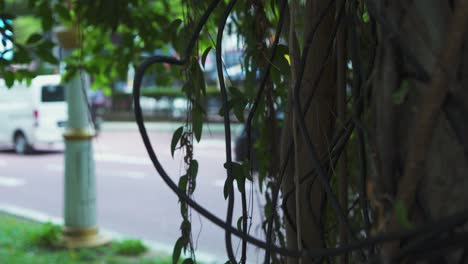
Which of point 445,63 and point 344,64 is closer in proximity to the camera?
point 445,63

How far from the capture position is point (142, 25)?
395 cm

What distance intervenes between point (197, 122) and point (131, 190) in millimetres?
9656

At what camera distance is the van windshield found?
15.9 metres

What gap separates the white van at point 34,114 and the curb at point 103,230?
270 inches

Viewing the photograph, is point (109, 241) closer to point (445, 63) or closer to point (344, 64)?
point (344, 64)

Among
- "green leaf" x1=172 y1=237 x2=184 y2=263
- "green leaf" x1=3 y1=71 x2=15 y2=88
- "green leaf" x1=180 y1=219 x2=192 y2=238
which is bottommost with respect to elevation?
"green leaf" x1=172 y1=237 x2=184 y2=263

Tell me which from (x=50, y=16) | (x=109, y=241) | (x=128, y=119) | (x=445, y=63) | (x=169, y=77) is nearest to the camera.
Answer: (x=445, y=63)

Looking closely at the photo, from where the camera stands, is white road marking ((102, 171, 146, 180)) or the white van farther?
the white van

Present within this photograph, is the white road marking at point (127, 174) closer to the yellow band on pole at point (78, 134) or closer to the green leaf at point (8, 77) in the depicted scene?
the yellow band on pole at point (78, 134)

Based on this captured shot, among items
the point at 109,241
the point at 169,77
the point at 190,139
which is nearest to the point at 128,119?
the point at 109,241

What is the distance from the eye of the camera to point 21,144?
653 inches

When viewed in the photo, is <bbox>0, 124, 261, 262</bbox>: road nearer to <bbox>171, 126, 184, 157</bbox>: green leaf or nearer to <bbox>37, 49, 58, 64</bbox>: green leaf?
<bbox>37, 49, 58, 64</bbox>: green leaf

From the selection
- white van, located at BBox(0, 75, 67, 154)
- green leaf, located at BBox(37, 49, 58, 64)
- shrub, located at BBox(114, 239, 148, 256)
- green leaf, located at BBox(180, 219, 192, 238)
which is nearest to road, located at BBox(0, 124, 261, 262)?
white van, located at BBox(0, 75, 67, 154)

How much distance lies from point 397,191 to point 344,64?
22.6 inches
